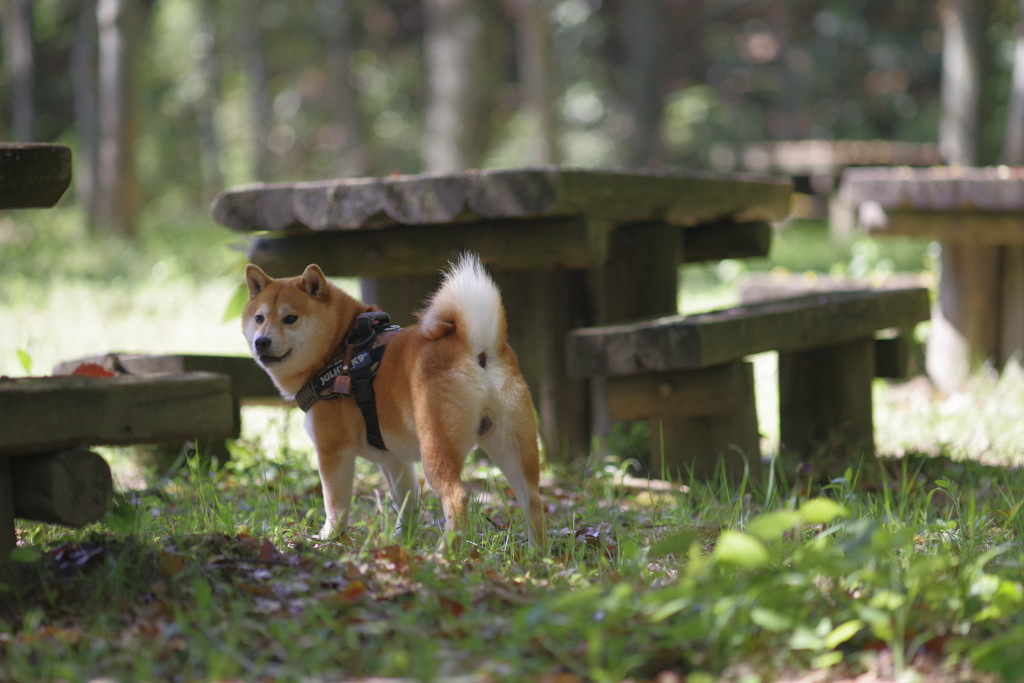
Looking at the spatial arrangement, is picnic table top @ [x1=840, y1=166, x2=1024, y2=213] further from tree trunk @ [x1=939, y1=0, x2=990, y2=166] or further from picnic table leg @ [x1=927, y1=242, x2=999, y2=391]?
tree trunk @ [x1=939, y1=0, x2=990, y2=166]

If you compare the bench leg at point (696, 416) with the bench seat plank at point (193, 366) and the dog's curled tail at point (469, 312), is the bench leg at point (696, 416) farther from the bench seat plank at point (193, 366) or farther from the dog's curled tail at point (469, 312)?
the bench seat plank at point (193, 366)

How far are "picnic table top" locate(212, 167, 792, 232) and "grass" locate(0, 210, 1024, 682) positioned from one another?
106 cm

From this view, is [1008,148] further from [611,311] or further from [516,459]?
[516,459]

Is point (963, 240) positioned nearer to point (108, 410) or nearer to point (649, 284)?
point (649, 284)

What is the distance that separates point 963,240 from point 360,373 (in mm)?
4523

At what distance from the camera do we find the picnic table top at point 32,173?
280 cm

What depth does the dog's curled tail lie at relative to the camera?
10.4ft

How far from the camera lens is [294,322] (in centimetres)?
347

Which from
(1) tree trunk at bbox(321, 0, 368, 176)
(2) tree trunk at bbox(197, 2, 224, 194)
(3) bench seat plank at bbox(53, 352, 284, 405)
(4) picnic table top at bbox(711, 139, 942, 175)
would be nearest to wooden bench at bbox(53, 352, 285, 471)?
(3) bench seat plank at bbox(53, 352, 284, 405)

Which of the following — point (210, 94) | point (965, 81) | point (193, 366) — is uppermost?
point (210, 94)

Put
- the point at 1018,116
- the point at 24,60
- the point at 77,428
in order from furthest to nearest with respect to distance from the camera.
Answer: the point at 24,60 < the point at 1018,116 < the point at 77,428

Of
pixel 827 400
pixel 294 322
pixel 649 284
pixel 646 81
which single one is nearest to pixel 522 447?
pixel 294 322

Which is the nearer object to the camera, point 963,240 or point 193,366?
point 193,366

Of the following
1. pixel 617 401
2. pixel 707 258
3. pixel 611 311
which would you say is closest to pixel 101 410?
pixel 617 401
